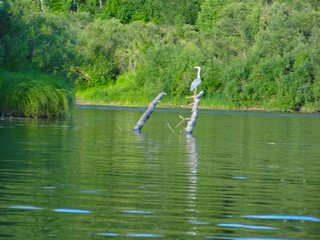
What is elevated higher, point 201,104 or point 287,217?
point 287,217

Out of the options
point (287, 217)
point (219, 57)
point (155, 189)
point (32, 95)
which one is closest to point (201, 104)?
point (219, 57)

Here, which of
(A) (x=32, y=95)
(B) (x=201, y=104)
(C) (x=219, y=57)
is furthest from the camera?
(C) (x=219, y=57)

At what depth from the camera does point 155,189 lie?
16.5 meters

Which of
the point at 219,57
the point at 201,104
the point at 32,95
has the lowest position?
→ the point at 201,104

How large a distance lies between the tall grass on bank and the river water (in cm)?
1184

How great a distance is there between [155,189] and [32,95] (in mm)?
26370

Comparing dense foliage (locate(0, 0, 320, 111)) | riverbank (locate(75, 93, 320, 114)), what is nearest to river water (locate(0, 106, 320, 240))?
dense foliage (locate(0, 0, 320, 111))

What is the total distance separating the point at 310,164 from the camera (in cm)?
2319

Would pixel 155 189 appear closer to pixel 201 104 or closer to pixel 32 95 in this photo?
pixel 32 95

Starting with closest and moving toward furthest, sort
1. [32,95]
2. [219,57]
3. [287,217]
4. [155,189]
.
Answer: [287,217] → [155,189] → [32,95] → [219,57]

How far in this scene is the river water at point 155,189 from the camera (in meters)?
12.4

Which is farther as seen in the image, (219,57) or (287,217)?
(219,57)

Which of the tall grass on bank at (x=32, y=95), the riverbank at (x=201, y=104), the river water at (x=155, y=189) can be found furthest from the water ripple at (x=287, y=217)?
the riverbank at (x=201, y=104)

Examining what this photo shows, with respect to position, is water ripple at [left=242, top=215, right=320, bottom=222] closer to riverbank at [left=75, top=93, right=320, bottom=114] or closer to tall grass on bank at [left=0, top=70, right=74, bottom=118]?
tall grass on bank at [left=0, top=70, right=74, bottom=118]
